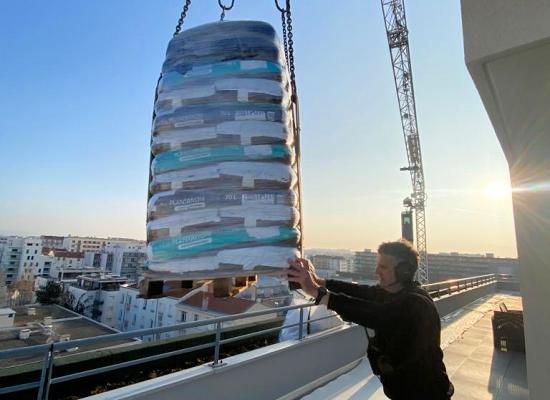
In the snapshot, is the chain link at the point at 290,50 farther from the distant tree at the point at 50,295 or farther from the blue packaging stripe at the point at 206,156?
the distant tree at the point at 50,295

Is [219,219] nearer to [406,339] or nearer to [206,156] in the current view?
[206,156]

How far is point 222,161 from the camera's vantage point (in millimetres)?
2094

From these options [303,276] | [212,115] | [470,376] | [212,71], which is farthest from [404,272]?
[470,376]

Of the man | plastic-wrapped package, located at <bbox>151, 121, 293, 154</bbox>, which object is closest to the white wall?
the man

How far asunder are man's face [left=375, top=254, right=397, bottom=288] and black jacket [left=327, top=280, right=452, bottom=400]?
0.13m

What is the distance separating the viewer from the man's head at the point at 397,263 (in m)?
1.78

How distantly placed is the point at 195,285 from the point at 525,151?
2.22 metres

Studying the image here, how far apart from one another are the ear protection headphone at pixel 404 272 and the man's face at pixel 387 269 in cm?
2

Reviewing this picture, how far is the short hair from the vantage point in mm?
1790

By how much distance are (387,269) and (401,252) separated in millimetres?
121

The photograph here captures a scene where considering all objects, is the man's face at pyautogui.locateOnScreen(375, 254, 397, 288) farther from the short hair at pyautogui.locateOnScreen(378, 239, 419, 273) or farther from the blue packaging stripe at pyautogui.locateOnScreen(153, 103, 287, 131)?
the blue packaging stripe at pyautogui.locateOnScreen(153, 103, 287, 131)

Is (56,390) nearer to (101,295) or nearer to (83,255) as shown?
(101,295)

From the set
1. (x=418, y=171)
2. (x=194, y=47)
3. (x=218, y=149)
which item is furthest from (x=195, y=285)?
(x=418, y=171)

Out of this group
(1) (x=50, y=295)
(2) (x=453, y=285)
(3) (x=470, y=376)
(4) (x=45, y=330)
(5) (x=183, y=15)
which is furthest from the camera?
(1) (x=50, y=295)
